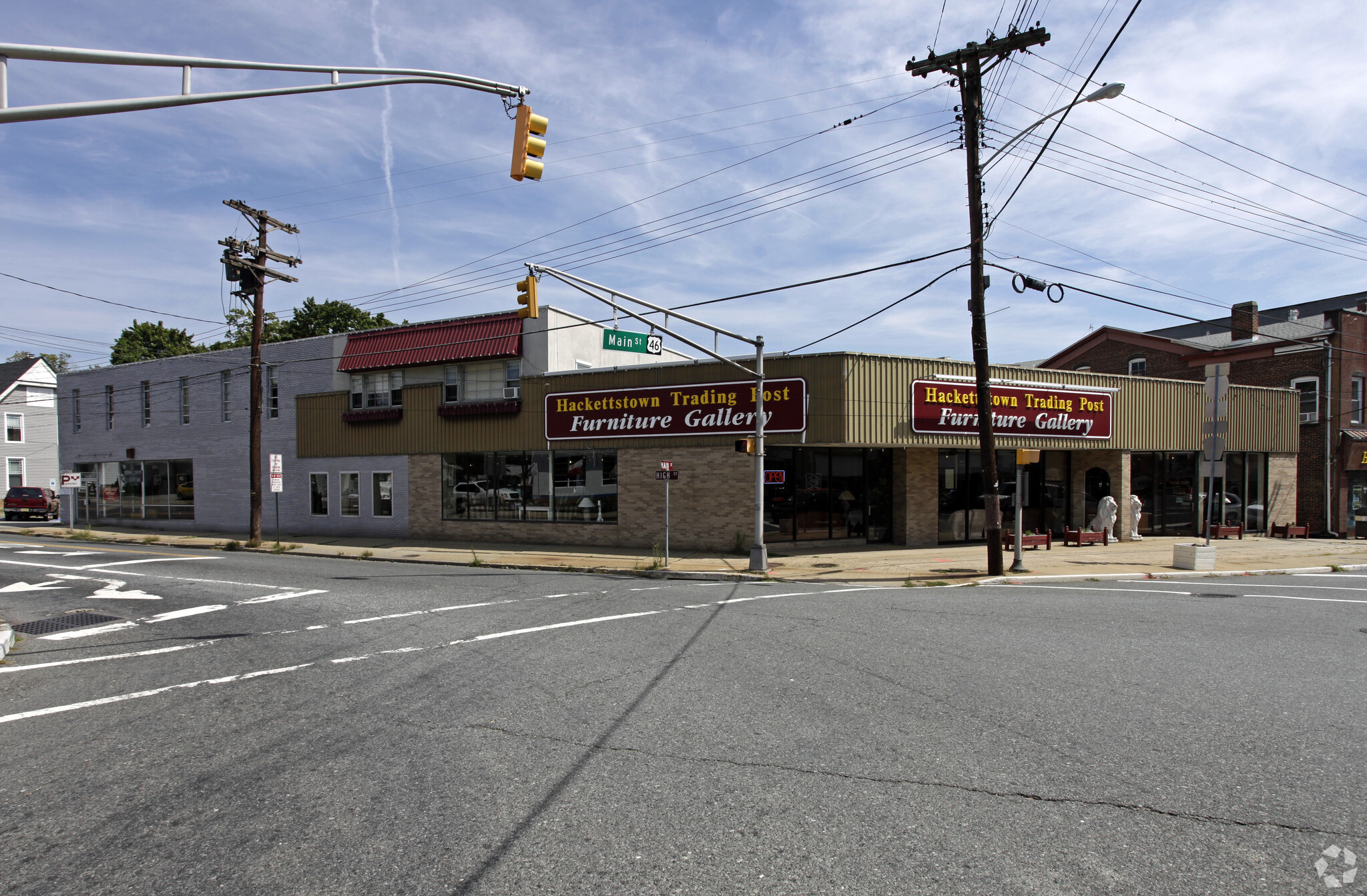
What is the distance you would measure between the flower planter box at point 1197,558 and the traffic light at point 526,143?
58.6ft

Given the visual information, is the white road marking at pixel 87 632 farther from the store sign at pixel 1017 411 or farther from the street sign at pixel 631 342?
the store sign at pixel 1017 411

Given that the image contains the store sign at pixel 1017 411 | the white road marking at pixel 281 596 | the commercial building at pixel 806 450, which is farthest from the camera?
the store sign at pixel 1017 411

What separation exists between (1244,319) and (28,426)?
70.1 m

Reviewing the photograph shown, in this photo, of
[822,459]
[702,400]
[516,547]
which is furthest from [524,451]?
[822,459]

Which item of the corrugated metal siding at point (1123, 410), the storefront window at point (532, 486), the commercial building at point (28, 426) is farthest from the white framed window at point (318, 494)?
the commercial building at point (28, 426)

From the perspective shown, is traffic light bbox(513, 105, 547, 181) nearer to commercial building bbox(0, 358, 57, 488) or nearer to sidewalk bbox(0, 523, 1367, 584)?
sidewalk bbox(0, 523, 1367, 584)

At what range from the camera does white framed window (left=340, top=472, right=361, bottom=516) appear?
29656mm

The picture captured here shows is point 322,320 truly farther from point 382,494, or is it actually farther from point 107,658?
point 107,658

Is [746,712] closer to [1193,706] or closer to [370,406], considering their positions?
[1193,706]

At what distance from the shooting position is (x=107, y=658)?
923 cm

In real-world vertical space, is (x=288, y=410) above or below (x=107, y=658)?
above

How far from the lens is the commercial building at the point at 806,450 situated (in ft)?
72.3

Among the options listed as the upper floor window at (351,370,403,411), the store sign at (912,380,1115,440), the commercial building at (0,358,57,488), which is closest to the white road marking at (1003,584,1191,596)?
the store sign at (912,380,1115,440)

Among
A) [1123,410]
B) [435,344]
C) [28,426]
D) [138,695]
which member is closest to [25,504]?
[28,426]
